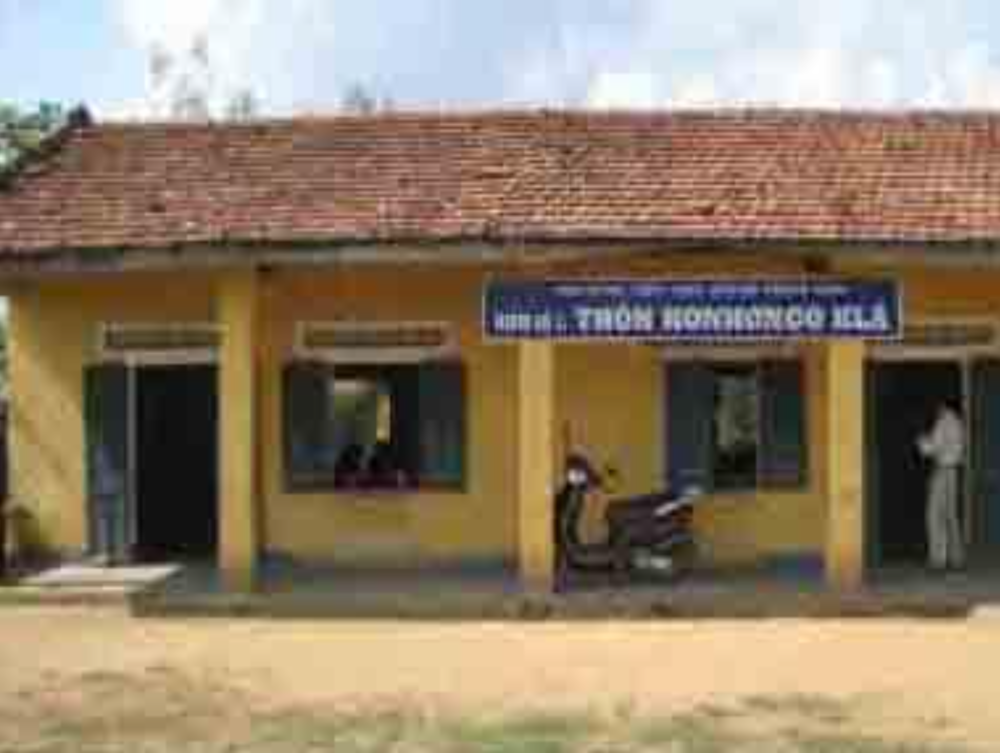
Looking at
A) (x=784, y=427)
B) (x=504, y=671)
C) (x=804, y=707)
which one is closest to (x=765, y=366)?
(x=784, y=427)

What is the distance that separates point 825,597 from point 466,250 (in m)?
4.06

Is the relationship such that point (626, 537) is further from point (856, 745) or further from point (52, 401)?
point (856, 745)

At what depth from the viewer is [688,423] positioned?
63.9 feet

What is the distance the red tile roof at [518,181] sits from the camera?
17.6 meters

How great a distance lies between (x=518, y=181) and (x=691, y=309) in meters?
2.11

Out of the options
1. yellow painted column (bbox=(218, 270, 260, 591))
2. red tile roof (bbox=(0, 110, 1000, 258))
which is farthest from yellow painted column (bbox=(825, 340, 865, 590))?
yellow painted column (bbox=(218, 270, 260, 591))

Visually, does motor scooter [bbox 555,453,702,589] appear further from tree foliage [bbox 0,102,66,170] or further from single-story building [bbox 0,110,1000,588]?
tree foliage [bbox 0,102,66,170]

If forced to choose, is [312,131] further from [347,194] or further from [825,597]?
[825,597]

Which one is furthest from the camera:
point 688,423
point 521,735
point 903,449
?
point 903,449

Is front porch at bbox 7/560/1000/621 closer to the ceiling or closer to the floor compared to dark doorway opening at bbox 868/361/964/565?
closer to the floor

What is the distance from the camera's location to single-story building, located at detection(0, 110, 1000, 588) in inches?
698

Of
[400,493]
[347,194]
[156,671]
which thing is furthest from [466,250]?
[156,671]

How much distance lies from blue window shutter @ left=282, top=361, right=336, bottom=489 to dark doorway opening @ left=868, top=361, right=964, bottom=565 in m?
5.04

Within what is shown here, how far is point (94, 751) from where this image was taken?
457 inches
